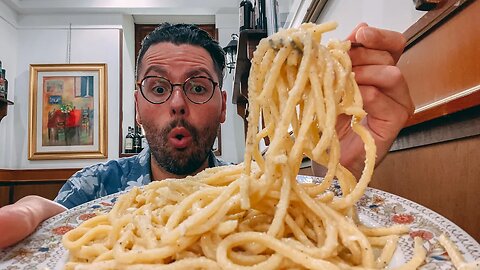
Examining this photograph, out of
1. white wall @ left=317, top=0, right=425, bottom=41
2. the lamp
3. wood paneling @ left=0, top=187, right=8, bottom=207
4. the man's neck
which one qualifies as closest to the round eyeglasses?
the man's neck

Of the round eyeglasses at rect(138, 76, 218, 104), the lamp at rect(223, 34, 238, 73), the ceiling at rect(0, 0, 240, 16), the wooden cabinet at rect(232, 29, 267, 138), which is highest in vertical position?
the ceiling at rect(0, 0, 240, 16)

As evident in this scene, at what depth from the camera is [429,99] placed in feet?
3.31

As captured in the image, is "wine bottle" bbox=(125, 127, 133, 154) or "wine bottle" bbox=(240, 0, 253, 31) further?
"wine bottle" bbox=(125, 127, 133, 154)

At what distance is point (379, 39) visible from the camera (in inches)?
30.6

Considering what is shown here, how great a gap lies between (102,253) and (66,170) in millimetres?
4205

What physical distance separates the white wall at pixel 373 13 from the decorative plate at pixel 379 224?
0.53 metres

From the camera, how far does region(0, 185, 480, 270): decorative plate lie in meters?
0.60

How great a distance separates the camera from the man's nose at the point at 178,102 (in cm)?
158

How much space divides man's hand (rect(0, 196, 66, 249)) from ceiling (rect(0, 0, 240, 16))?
4.24m

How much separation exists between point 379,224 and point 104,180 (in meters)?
1.16

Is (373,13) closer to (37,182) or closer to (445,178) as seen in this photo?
(445,178)

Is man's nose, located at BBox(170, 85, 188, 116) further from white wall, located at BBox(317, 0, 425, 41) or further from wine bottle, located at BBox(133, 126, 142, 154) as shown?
wine bottle, located at BBox(133, 126, 142, 154)

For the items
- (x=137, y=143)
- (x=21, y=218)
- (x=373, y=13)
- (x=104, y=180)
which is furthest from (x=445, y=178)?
(x=137, y=143)

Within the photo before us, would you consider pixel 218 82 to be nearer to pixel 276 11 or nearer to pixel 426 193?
pixel 426 193
